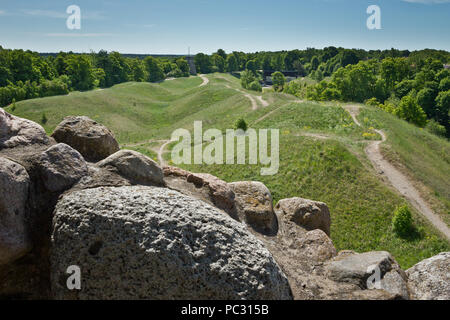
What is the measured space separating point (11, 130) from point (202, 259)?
6763 millimetres

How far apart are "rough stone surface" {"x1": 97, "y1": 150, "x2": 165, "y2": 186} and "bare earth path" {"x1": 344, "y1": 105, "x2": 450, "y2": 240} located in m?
23.6

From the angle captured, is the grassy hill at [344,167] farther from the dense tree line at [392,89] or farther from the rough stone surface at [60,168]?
the dense tree line at [392,89]

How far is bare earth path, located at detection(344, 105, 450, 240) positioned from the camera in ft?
81.6

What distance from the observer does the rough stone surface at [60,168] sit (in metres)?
8.16

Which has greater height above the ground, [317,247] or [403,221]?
[317,247]

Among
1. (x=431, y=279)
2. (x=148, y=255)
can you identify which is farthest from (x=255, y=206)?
(x=148, y=255)

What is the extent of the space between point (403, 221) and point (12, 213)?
24.4 m

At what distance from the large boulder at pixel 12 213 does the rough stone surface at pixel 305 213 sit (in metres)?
9.24

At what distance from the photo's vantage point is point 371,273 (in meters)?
8.74

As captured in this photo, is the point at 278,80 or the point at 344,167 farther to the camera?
the point at 278,80

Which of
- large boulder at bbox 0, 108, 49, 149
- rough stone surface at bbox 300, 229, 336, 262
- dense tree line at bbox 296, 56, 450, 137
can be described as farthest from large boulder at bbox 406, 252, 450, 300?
dense tree line at bbox 296, 56, 450, 137

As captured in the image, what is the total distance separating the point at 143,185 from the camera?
9281 millimetres

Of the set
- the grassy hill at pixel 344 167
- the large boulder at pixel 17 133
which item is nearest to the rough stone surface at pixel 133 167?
the large boulder at pixel 17 133

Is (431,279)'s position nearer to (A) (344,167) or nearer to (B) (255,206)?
(B) (255,206)
